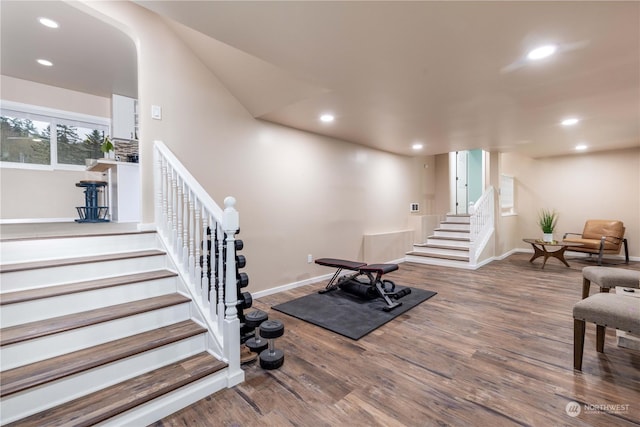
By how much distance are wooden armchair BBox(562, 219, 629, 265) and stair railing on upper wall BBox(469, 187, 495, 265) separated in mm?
1507

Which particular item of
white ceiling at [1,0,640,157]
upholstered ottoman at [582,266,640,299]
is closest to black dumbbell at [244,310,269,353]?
white ceiling at [1,0,640,157]

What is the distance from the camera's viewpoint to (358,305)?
3.54 m

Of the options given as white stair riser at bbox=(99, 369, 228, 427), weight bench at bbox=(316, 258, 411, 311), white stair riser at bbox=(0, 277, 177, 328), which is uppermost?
white stair riser at bbox=(0, 277, 177, 328)

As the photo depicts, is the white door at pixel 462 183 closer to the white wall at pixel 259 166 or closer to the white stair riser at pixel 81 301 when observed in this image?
the white wall at pixel 259 166

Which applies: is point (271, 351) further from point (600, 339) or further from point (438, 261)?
point (438, 261)

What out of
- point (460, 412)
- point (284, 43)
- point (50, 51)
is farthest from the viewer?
point (50, 51)

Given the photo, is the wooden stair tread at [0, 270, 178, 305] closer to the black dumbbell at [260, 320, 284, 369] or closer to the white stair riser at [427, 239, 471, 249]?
the black dumbbell at [260, 320, 284, 369]

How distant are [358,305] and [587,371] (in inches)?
82.1

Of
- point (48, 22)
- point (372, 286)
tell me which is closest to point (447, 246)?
point (372, 286)

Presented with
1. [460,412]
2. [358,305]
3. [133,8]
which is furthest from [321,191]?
[460,412]

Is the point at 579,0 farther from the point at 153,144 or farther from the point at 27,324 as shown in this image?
the point at 27,324

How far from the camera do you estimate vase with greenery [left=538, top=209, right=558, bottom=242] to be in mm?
5819

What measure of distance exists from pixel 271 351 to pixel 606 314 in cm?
241

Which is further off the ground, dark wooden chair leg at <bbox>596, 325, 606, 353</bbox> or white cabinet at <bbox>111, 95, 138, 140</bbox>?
white cabinet at <bbox>111, 95, 138, 140</bbox>
